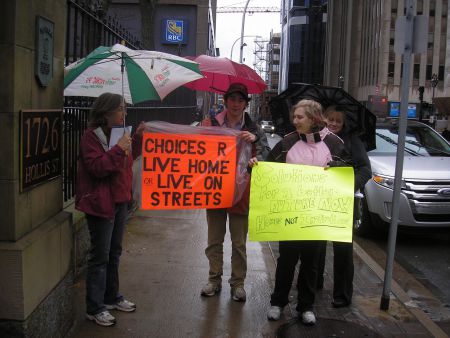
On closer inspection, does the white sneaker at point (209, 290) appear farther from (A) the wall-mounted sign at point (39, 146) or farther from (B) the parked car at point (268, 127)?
(B) the parked car at point (268, 127)

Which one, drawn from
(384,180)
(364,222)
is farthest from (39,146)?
(364,222)

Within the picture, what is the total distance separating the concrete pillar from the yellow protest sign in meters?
1.55

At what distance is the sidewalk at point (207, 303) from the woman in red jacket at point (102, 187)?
33cm

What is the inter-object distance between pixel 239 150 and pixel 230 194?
38 centimetres

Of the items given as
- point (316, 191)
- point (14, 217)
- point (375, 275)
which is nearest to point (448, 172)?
point (375, 275)

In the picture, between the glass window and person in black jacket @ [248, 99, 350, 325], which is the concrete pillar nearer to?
person in black jacket @ [248, 99, 350, 325]

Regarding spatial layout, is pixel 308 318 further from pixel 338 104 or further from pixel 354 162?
pixel 338 104

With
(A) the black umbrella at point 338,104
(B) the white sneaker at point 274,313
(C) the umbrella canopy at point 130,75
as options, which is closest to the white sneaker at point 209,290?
(B) the white sneaker at point 274,313

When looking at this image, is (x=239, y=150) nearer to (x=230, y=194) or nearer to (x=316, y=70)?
(x=230, y=194)

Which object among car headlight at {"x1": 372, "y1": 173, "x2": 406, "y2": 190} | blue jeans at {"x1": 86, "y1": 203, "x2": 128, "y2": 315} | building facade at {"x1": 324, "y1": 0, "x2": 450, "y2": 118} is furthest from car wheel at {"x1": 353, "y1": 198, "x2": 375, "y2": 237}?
building facade at {"x1": 324, "y1": 0, "x2": 450, "y2": 118}

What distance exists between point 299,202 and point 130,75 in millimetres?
1687

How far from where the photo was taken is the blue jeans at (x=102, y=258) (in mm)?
3939

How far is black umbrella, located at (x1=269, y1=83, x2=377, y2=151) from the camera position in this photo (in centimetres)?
491

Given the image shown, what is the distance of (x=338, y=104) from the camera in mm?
4926
